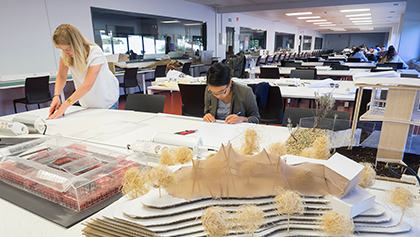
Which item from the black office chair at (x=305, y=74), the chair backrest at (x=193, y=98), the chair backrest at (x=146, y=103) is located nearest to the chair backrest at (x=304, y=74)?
the black office chair at (x=305, y=74)

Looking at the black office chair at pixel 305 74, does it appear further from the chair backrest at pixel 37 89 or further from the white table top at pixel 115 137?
the chair backrest at pixel 37 89

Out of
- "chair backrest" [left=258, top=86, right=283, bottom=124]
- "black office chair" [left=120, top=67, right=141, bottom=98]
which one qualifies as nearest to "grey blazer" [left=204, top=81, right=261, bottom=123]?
"chair backrest" [left=258, top=86, right=283, bottom=124]

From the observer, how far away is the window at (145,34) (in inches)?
251

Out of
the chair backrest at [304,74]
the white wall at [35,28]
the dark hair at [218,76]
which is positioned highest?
the white wall at [35,28]

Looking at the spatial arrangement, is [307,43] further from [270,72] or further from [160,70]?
[270,72]

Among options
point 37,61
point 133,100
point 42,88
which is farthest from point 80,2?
point 133,100

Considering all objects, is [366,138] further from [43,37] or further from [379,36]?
[379,36]

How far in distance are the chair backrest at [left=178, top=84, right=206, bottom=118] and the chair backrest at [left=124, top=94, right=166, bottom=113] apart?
57 cm

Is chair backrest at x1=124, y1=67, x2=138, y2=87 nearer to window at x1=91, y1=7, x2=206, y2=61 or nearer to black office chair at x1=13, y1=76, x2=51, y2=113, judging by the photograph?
window at x1=91, y1=7, x2=206, y2=61

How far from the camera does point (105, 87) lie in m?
2.27

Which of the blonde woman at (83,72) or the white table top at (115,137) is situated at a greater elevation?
the blonde woman at (83,72)

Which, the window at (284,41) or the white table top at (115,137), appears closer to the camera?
the white table top at (115,137)

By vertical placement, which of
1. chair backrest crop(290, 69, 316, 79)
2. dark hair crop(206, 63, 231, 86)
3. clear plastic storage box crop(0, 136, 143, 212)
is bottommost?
clear plastic storage box crop(0, 136, 143, 212)

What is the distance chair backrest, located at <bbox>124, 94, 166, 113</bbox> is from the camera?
2359 mm
